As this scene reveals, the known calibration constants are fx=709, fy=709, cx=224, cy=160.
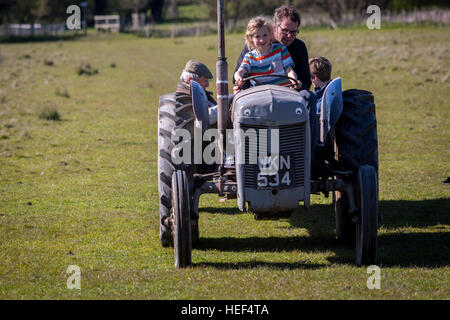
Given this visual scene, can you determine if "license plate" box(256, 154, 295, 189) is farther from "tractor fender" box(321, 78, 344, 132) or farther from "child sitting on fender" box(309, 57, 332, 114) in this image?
"child sitting on fender" box(309, 57, 332, 114)

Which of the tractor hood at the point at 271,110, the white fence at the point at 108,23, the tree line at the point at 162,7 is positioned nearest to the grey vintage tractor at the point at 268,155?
the tractor hood at the point at 271,110

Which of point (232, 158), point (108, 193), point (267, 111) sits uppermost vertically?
point (267, 111)

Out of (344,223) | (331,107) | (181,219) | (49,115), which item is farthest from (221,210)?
(49,115)

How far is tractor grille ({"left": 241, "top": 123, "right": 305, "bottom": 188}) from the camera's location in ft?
20.3

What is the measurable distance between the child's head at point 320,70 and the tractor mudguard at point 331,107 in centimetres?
100

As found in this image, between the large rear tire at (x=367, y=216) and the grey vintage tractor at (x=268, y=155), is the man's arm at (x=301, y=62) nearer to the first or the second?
the grey vintage tractor at (x=268, y=155)

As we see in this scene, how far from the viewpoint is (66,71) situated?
31.6 meters

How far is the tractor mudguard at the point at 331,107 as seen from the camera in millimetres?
7020

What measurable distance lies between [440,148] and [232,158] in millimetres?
7395

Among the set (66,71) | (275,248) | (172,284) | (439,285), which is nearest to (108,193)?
(275,248)

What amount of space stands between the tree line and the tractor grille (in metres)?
23.8

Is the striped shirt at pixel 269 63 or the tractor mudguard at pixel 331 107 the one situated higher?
the striped shirt at pixel 269 63

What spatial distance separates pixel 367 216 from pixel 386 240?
1.47m
